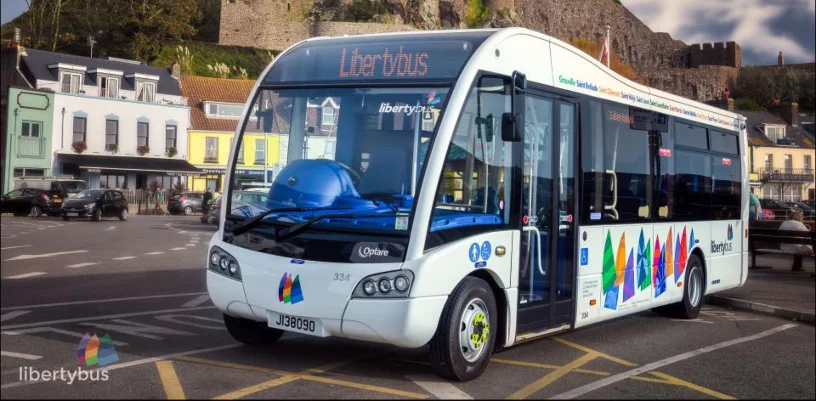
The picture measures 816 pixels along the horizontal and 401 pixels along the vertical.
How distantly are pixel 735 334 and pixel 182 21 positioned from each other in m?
12.6

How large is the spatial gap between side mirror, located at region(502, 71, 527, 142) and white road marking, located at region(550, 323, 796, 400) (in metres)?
1.99

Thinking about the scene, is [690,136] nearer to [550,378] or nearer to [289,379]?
[550,378]

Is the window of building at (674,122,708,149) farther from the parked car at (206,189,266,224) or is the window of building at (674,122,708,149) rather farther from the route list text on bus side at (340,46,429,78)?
the parked car at (206,189,266,224)

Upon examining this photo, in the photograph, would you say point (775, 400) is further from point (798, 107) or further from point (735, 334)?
point (735, 334)

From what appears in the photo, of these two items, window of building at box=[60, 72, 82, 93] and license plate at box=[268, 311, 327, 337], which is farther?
window of building at box=[60, 72, 82, 93]

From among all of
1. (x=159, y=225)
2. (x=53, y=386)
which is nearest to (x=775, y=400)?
(x=53, y=386)

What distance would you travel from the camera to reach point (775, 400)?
20.6 feet

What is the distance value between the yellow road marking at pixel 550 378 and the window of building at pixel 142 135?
37.9 metres

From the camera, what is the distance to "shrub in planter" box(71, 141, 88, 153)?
118 feet

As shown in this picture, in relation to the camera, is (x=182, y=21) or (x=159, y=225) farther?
(x=159, y=225)

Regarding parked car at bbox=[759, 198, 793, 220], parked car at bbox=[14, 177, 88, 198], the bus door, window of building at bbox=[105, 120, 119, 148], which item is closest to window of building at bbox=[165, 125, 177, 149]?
window of building at bbox=[105, 120, 119, 148]

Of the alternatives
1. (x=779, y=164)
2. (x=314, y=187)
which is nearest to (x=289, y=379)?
(x=314, y=187)

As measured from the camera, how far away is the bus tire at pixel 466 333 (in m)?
6.52

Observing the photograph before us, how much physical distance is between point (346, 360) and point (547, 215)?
2.20m
